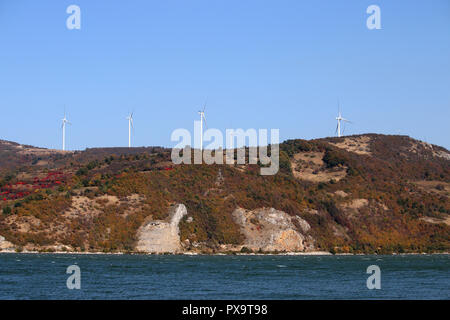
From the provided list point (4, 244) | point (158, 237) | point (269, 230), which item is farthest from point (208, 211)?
point (4, 244)

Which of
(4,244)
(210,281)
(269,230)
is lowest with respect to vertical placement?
(269,230)

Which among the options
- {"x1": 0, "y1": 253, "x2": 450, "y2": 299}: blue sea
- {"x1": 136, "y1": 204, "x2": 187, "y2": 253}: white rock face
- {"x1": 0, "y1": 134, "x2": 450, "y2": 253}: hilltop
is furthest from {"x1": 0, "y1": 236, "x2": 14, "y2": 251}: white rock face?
{"x1": 136, "y1": 204, "x2": 187, "y2": 253}: white rock face

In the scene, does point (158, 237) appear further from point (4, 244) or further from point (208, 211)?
point (4, 244)

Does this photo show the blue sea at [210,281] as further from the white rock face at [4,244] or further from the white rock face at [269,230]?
the white rock face at [269,230]

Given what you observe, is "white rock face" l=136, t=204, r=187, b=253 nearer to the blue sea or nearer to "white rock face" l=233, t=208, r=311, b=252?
"white rock face" l=233, t=208, r=311, b=252

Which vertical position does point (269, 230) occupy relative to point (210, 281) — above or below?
below

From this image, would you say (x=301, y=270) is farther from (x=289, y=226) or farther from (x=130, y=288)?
(x=289, y=226)
